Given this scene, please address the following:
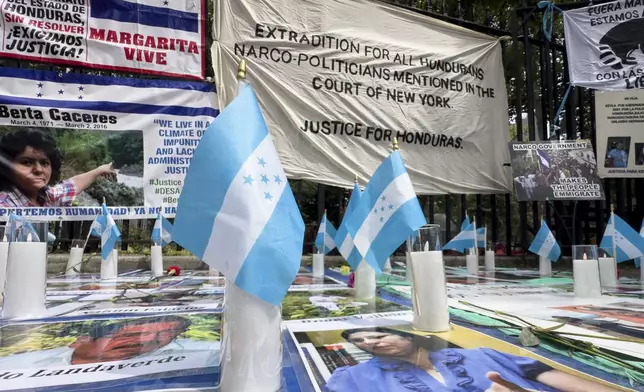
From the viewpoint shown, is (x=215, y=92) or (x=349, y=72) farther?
(x=349, y=72)

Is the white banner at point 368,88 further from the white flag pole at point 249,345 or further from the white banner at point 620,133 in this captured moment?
the white flag pole at point 249,345

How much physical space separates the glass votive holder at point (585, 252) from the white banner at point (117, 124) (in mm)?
3017

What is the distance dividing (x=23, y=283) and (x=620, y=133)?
5283 mm

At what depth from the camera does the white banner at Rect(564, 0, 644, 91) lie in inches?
169

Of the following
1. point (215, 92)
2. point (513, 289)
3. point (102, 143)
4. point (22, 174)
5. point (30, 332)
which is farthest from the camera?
point (215, 92)

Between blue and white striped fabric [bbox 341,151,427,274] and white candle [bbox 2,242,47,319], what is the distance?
1215mm

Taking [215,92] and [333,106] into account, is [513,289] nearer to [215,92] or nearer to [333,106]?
[333,106]

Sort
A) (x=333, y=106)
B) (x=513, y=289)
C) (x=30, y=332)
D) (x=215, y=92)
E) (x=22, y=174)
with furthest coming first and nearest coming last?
(x=333, y=106) → (x=215, y=92) → (x=22, y=174) → (x=513, y=289) → (x=30, y=332)

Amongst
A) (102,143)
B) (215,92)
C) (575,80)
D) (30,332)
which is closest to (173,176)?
(102,143)

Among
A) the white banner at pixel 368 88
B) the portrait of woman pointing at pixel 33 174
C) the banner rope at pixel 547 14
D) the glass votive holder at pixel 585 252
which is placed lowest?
the glass votive holder at pixel 585 252

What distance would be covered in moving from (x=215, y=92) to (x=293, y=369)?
11.3 ft

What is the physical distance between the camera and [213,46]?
3.83m

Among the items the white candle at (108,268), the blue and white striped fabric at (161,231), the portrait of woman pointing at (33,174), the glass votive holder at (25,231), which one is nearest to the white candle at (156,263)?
the blue and white striped fabric at (161,231)

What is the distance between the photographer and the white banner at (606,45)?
14.1ft
